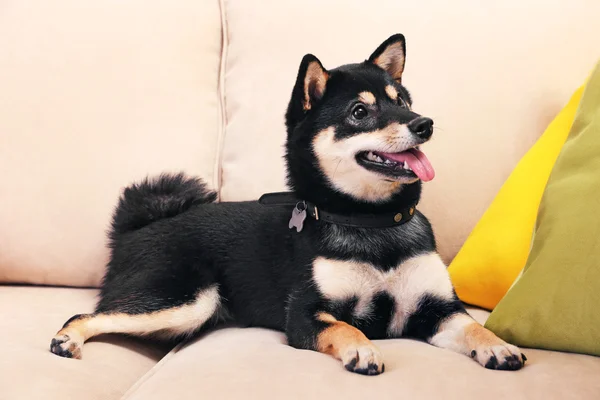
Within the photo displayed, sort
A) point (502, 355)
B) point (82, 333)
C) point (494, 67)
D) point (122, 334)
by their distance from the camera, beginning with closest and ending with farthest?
point (502, 355) → point (82, 333) → point (122, 334) → point (494, 67)

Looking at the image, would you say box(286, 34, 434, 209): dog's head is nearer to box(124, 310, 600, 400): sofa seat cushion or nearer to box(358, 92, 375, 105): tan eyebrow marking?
box(358, 92, 375, 105): tan eyebrow marking

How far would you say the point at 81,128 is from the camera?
1711 millimetres

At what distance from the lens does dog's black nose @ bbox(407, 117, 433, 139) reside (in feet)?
4.03

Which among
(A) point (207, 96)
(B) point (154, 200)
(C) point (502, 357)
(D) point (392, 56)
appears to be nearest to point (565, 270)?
(C) point (502, 357)

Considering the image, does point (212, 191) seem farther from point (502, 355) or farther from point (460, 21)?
point (502, 355)

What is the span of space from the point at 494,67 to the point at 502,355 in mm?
845

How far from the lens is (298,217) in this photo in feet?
4.59

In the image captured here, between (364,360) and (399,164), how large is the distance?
45 cm

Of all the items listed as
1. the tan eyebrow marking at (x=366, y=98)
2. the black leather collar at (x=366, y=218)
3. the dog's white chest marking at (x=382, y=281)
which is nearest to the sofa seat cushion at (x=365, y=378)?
the dog's white chest marking at (x=382, y=281)

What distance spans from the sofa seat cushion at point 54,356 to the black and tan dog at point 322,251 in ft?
0.14

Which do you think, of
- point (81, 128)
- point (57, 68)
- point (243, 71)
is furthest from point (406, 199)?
point (57, 68)

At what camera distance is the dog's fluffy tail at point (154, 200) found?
1589mm

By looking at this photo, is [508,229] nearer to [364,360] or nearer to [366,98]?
[366,98]

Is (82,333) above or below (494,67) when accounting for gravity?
below
